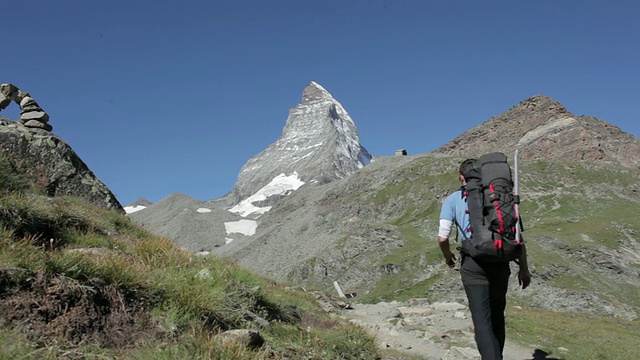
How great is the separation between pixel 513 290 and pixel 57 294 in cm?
5064

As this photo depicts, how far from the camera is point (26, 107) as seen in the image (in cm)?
1869

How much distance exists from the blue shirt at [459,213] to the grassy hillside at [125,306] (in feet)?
10.4

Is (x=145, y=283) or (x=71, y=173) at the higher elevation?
(x=71, y=173)

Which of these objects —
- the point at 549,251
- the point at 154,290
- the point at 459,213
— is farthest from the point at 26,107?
the point at 549,251

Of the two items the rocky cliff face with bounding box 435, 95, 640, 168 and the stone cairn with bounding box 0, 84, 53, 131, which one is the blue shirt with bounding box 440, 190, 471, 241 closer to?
the stone cairn with bounding box 0, 84, 53, 131

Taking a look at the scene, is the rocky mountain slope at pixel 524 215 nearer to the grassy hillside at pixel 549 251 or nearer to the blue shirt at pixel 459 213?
the grassy hillside at pixel 549 251

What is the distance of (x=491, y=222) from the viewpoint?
6602 mm

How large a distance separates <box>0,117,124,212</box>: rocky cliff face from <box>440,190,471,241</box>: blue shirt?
42.5 ft

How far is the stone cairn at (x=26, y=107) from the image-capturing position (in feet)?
58.0

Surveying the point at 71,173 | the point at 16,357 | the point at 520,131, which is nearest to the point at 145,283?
the point at 16,357

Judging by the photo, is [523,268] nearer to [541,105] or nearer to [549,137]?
[549,137]

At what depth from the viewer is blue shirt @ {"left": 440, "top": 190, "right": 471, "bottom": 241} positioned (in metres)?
7.21

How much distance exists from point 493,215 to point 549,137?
518 ft

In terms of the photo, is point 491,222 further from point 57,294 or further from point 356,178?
point 356,178
